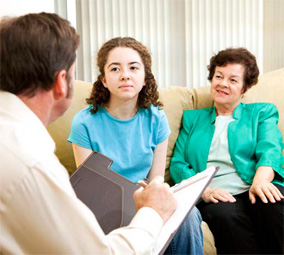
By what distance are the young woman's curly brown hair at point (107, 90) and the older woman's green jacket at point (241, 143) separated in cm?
29

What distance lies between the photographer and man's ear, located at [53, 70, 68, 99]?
2.93ft

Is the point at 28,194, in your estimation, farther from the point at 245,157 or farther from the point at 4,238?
the point at 245,157

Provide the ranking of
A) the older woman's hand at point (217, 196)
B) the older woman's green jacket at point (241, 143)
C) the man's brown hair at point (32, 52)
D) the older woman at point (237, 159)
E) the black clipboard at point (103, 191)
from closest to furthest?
the man's brown hair at point (32, 52), the black clipboard at point (103, 191), the older woman at point (237, 159), the older woman's hand at point (217, 196), the older woman's green jacket at point (241, 143)

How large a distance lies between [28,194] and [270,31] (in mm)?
2993

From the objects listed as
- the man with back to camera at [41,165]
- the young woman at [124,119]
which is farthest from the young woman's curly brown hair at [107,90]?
the man with back to camera at [41,165]

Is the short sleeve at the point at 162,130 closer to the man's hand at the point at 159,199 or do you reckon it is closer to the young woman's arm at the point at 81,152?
the young woman's arm at the point at 81,152

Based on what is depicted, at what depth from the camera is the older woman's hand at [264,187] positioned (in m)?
1.75

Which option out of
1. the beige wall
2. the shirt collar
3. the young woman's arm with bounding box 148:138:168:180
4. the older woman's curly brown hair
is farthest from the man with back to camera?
the beige wall

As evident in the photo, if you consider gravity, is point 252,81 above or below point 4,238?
above

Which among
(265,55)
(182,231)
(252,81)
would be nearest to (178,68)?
(265,55)

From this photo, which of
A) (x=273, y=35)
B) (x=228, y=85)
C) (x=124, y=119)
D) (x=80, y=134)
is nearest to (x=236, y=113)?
(x=228, y=85)

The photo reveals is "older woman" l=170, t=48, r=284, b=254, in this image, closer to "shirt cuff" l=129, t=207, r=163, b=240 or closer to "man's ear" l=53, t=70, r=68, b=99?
"shirt cuff" l=129, t=207, r=163, b=240

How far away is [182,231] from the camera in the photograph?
144cm

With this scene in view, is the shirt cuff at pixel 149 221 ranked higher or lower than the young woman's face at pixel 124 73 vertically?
lower
